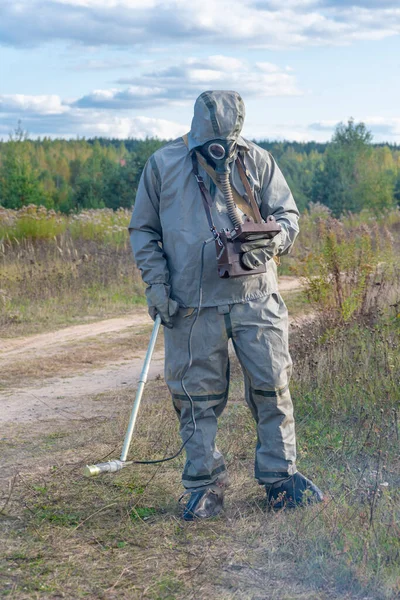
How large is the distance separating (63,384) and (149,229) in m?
3.73

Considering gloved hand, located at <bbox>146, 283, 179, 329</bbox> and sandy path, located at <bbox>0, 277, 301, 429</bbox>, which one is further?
sandy path, located at <bbox>0, 277, 301, 429</bbox>

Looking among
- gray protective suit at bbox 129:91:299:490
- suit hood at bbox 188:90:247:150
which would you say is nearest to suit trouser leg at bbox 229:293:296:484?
gray protective suit at bbox 129:91:299:490

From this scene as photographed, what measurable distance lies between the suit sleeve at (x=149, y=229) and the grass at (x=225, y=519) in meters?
1.24

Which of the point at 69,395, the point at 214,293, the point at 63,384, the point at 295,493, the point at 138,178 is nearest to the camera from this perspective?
the point at 214,293

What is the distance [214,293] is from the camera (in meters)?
3.91

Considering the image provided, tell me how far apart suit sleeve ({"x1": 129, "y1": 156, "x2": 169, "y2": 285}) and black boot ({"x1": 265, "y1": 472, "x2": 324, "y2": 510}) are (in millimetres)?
1209

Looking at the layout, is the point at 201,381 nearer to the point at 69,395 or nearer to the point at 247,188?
the point at 247,188

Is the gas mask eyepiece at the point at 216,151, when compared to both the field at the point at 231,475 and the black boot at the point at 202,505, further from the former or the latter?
the field at the point at 231,475

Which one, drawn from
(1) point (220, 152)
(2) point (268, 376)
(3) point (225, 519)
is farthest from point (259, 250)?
(3) point (225, 519)

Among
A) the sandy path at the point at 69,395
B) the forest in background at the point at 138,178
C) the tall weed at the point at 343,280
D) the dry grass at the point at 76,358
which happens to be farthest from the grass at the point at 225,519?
the forest in background at the point at 138,178

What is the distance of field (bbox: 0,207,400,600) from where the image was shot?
335 cm

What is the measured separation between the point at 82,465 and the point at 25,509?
0.71 meters

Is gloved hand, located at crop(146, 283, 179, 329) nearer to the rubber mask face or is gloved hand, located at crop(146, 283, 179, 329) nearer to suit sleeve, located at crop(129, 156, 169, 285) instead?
suit sleeve, located at crop(129, 156, 169, 285)

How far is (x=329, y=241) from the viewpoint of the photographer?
8336 millimetres
